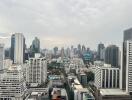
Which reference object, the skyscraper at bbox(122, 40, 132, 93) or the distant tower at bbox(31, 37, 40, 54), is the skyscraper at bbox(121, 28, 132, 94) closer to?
the skyscraper at bbox(122, 40, 132, 93)

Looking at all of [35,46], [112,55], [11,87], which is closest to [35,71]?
[11,87]

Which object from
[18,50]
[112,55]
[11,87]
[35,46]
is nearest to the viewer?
[11,87]

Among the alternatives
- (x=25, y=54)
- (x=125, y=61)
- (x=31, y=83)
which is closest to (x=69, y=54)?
(x=25, y=54)

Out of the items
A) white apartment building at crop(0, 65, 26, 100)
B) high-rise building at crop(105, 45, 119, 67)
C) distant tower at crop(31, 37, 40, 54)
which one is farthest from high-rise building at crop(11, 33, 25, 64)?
white apartment building at crop(0, 65, 26, 100)

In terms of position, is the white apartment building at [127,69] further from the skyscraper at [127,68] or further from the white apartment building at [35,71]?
the white apartment building at [35,71]

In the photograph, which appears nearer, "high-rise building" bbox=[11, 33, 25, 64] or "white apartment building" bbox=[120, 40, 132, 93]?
"white apartment building" bbox=[120, 40, 132, 93]

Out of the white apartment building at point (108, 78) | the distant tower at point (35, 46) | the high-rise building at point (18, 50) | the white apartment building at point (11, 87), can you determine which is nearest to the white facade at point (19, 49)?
the high-rise building at point (18, 50)

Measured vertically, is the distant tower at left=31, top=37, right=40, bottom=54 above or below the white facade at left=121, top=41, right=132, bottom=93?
above

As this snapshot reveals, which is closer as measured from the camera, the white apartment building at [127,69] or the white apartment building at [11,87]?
the white apartment building at [11,87]

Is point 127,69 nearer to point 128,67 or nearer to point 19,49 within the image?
point 128,67

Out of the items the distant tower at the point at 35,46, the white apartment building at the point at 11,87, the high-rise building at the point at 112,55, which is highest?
the distant tower at the point at 35,46

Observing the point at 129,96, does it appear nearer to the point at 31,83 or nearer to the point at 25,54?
the point at 31,83

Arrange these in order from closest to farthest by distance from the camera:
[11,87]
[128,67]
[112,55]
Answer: [11,87], [128,67], [112,55]
